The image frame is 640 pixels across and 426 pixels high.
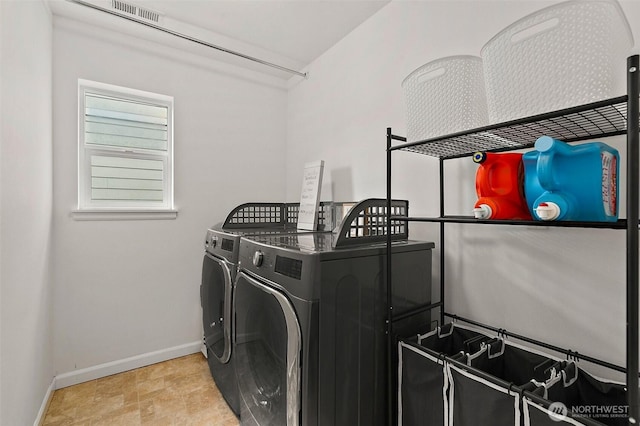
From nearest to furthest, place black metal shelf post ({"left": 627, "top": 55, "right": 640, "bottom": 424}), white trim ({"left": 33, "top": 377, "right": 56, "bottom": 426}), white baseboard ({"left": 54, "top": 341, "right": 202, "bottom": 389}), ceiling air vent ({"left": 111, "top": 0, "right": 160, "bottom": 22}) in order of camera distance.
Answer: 1. black metal shelf post ({"left": 627, "top": 55, "right": 640, "bottom": 424})
2. white trim ({"left": 33, "top": 377, "right": 56, "bottom": 426})
3. ceiling air vent ({"left": 111, "top": 0, "right": 160, "bottom": 22})
4. white baseboard ({"left": 54, "top": 341, "right": 202, "bottom": 389})

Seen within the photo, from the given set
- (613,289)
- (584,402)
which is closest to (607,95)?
(613,289)

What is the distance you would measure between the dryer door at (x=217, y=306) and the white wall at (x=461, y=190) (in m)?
1.05

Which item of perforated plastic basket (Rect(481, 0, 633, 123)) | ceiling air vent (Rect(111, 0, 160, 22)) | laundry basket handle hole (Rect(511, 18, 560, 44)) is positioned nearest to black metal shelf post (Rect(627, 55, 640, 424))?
perforated plastic basket (Rect(481, 0, 633, 123))

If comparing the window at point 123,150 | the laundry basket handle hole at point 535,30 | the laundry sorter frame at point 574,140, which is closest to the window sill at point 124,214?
the window at point 123,150

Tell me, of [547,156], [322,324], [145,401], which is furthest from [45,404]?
[547,156]

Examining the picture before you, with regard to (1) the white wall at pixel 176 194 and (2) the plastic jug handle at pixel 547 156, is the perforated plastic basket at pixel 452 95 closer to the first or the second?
(2) the plastic jug handle at pixel 547 156

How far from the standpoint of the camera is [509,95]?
3.02 ft

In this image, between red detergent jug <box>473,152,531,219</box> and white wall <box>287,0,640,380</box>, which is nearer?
red detergent jug <box>473,152,531,219</box>

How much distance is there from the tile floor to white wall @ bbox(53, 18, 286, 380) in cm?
21

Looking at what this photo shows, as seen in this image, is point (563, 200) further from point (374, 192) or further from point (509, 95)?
point (374, 192)

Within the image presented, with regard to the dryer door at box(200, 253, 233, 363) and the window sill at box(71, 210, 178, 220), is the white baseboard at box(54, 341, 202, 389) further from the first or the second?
the window sill at box(71, 210, 178, 220)

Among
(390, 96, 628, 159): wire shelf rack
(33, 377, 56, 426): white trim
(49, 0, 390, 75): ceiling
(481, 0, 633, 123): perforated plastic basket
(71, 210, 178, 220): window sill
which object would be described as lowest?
(33, 377, 56, 426): white trim

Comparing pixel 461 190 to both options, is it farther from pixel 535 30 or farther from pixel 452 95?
pixel 535 30

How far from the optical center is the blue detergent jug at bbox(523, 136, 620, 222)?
0.78 metres
